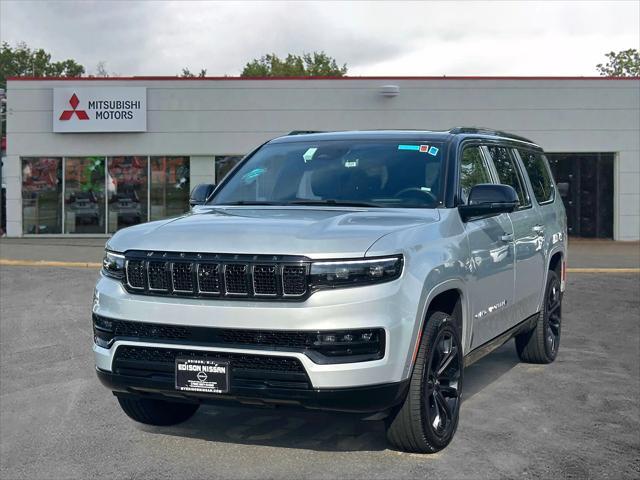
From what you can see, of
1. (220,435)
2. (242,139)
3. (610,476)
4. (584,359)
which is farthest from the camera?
(242,139)

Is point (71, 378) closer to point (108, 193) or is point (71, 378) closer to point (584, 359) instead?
point (584, 359)

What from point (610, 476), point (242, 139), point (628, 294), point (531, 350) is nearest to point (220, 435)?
point (610, 476)

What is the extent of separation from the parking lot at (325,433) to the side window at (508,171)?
161 centimetres

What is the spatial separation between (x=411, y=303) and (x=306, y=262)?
64cm

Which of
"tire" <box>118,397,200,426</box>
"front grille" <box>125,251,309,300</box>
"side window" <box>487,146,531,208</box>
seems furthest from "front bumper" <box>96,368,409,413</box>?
"side window" <box>487,146,531,208</box>

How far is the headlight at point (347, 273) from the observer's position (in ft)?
14.2

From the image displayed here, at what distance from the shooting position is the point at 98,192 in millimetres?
25891

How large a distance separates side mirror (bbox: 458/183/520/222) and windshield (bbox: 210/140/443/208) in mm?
218

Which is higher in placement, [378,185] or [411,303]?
[378,185]

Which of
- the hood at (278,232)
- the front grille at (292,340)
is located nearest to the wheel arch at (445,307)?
the front grille at (292,340)

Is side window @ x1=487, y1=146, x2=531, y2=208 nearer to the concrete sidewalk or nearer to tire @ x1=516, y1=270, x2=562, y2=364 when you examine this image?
tire @ x1=516, y1=270, x2=562, y2=364

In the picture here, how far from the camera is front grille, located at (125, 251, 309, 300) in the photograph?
14.2 ft

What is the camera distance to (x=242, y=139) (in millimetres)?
25297

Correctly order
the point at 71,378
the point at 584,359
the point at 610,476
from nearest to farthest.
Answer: the point at 610,476
the point at 71,378
the point at 584,359
